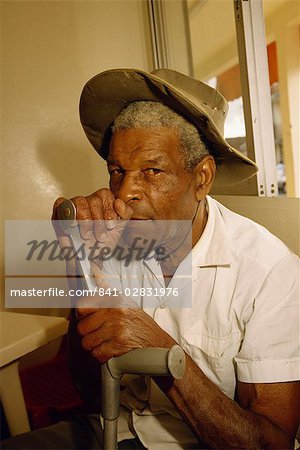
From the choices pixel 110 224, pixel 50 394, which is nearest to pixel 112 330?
pixel 110 224

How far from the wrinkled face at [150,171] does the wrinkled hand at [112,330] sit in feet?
0.84

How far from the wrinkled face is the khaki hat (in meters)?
0.08

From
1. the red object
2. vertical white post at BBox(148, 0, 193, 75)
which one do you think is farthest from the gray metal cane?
vertical white post at BBox(148, 0, 193, 75)

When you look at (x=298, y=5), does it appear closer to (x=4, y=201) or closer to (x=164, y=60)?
(x=164, y=60)

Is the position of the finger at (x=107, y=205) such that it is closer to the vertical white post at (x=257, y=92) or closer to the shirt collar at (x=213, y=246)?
the shirt collar at (x=213, y=246)

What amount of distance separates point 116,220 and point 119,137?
0.22 meters

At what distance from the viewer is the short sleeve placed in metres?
0.79

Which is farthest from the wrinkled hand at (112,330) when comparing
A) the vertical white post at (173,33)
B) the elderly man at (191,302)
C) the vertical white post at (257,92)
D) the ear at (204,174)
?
the vertical white post at (173,33)

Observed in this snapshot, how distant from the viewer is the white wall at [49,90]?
1562 millimetres

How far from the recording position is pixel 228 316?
87cm

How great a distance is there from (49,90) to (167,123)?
0.89m

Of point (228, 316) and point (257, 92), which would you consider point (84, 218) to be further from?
point (257, 92)

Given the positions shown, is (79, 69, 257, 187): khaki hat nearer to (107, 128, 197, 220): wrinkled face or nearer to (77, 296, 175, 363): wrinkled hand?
(107, 128, 197, 220): wrinkled face

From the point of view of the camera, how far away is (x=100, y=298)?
0.72 metres
